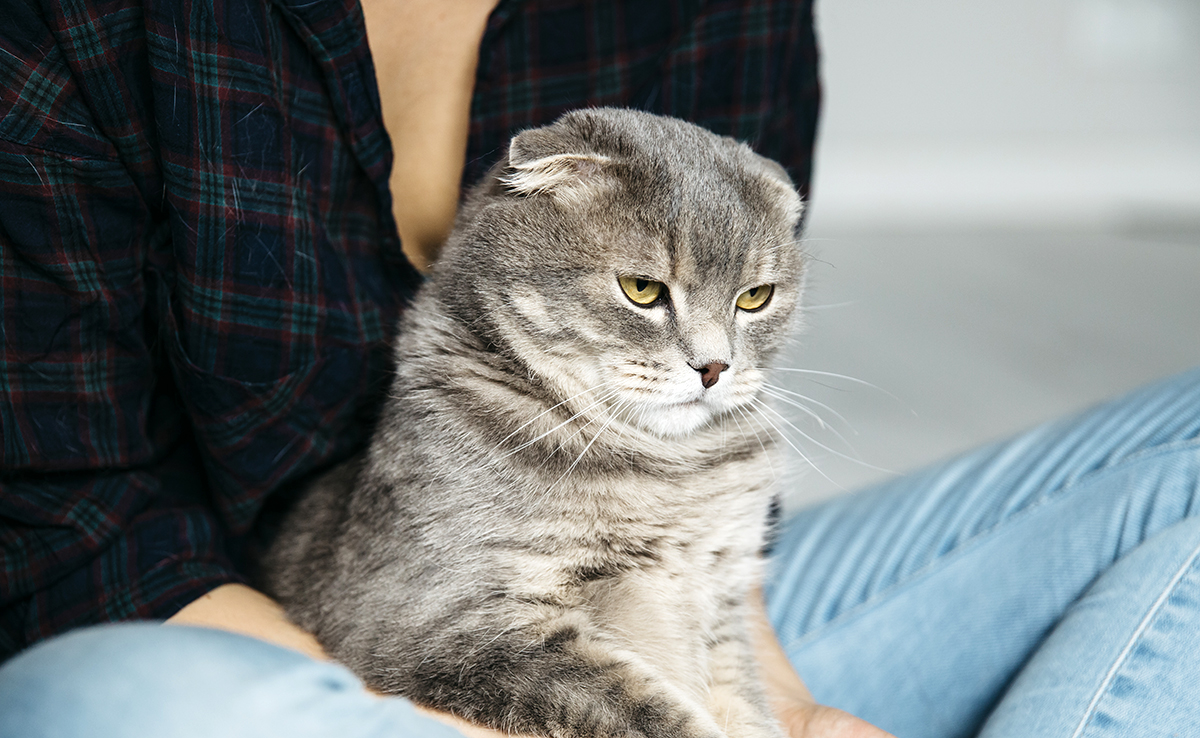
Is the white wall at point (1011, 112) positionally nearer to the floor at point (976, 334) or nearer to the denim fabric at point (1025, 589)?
the floor at point (976, 334)

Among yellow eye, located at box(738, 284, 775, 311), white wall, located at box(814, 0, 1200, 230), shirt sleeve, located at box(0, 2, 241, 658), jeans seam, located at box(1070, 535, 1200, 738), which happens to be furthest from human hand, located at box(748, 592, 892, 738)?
white wall, located at box(814, 0, 1200, 230)

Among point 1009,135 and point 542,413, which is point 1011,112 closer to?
point 1009,135

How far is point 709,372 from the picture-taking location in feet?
3.89

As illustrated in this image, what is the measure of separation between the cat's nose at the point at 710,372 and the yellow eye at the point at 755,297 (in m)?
0.14

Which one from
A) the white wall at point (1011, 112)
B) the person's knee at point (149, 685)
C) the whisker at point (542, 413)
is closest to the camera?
the person's knee at point (149, 685)

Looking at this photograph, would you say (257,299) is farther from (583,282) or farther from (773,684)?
(773,684)

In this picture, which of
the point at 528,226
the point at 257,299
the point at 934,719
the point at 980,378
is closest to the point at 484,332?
the point at 528,226

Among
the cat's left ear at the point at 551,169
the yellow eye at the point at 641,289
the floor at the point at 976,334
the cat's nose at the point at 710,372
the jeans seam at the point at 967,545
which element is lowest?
the floor at the point at 976,334

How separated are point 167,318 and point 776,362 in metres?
0.82

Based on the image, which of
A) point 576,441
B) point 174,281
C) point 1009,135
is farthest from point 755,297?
point 1009,135

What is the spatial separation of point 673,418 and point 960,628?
21.8 inches

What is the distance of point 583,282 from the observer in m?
1.20

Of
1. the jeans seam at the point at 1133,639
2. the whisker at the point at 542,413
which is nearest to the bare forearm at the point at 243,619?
the whisker at the point at 542,413

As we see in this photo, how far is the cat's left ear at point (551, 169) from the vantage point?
3.80 ft
